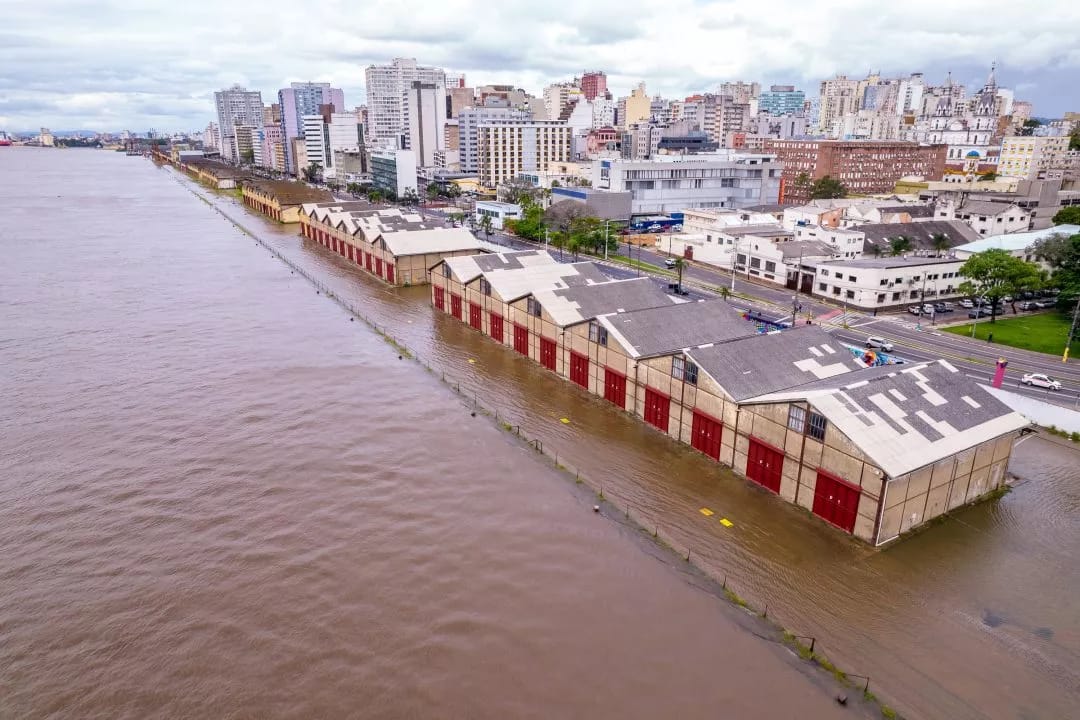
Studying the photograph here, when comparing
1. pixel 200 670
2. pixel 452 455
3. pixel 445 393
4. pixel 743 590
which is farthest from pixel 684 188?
pixel 200 670

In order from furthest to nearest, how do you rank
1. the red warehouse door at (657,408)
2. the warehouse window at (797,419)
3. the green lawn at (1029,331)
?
1. the green lawn at (1029,331)
2. the red warehouse door at (657,408)
3. the warehouse window at (797,419)

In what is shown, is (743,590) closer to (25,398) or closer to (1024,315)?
(25,398)

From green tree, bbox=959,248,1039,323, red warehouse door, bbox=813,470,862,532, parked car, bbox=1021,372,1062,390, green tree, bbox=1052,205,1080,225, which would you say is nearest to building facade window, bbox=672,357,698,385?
red warehouse door, bbox=813,470,862,532

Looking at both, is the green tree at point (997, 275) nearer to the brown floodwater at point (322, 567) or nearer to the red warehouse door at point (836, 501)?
the brown floodwater at point (322, 567)

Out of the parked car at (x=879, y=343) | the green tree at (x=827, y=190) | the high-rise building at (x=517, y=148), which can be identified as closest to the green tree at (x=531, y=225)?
the parked car at (x=879, y=343)

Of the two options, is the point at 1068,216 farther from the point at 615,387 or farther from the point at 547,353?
the point at 615,387

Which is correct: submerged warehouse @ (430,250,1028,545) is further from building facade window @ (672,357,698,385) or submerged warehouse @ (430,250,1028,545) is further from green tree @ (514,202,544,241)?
green tree @ (514,202,544,241)
